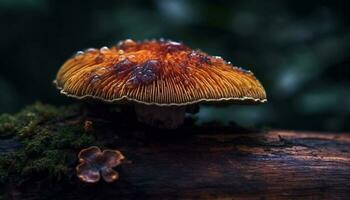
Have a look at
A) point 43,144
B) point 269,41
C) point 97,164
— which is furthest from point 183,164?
point 269,41

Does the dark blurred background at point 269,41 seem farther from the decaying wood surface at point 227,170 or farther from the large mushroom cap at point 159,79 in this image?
the large mushroom cap at point 159,79

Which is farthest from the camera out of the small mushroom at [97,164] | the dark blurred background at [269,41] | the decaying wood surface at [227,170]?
the dark blurred background at [269,41]

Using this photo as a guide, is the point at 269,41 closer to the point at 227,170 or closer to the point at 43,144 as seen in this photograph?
the point at 227,170

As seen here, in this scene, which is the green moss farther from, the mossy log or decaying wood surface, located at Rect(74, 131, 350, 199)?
decaying wood surface, located at Rect(74, 131, 350, 199)

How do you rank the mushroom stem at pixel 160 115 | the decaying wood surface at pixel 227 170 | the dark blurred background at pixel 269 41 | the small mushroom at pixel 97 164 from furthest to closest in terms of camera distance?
the dark blurred background at pixel 269 41, the mushroom stem at pixel 160 115, the decaying wood surface at pixel 227 170, the small mushroom at pixel 97 164

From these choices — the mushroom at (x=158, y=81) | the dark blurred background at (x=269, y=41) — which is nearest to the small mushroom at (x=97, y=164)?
the mushroom at (x=158, y=81)

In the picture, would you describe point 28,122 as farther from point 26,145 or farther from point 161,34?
point 161,34

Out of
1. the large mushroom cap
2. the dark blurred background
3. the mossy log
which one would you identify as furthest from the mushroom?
the dark blurred background
